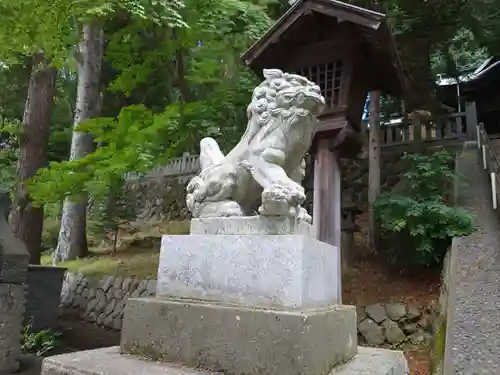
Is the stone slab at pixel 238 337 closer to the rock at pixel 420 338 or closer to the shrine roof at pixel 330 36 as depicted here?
the shrine roof at pixel 330 36

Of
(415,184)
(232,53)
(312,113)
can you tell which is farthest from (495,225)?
(312,113)

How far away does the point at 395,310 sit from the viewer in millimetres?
6008

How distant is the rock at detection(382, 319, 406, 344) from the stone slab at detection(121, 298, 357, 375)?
386cm

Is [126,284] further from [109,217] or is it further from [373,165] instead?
[373,165]

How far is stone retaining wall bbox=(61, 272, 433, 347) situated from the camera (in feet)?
19.2

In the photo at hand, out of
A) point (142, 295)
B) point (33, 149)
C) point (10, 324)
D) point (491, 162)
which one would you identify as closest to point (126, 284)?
point (142, 295)

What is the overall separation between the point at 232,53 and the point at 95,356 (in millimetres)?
5024

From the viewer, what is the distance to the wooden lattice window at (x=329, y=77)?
Answer: 17.2 feet

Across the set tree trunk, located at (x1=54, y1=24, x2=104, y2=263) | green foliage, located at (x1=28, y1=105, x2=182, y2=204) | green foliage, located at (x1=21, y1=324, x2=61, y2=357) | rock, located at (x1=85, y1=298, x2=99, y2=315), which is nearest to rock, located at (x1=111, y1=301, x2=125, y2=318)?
rock, located at (x1=85, y1=298, x2=99, y2=315)

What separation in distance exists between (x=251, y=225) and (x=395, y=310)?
4597 mm

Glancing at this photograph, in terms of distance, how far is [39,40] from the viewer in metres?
5.30

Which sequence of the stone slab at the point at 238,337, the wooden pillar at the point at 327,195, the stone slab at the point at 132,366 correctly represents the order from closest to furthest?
the stone slab at the point at 238,337, the stone slab at the point at 132,366, the wooden pillar at the point at 327,195

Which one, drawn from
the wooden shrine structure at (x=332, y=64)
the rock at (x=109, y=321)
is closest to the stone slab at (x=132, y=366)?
the wooden shrine structure at (x=332, y=64)

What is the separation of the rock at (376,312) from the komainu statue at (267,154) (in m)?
4.26
